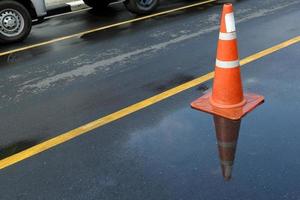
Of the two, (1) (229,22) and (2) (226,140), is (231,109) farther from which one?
(1) (229,22)

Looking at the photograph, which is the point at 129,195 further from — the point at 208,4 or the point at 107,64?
the point at 208,4

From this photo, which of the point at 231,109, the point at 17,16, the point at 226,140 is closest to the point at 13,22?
the point at 17,16

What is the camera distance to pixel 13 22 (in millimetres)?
7836

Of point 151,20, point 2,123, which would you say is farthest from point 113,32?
point 2,123

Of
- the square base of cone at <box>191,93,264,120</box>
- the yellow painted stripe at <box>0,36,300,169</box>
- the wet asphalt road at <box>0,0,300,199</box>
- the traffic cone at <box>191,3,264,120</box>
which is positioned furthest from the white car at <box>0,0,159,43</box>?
the traffic cone at <box>191,3,264,120</box>

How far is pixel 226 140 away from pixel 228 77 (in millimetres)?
716

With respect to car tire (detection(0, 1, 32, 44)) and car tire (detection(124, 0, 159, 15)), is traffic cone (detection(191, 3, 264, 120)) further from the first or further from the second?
car tire (detection(124, 0, 159, 15))

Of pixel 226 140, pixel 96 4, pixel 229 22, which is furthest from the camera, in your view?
pixel 96 4

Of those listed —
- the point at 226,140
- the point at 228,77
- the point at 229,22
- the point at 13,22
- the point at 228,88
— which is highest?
the point at 229,22

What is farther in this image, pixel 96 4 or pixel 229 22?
pixel 96 4

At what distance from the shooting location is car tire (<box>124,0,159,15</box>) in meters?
9.31

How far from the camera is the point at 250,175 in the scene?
331cm

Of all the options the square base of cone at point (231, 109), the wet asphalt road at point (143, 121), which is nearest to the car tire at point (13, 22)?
the wet asphalt road at point (143, 121)

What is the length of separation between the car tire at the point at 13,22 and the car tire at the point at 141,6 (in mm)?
2306
